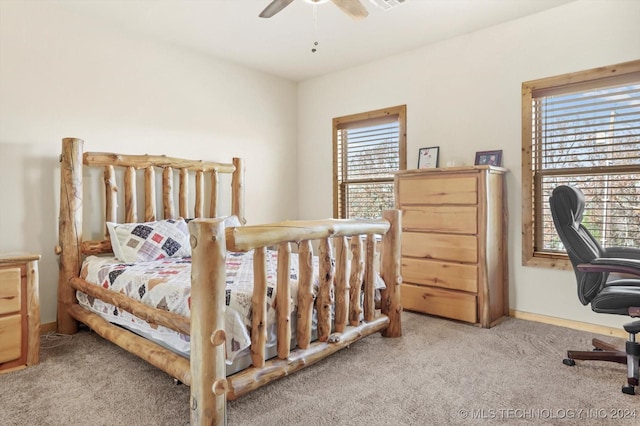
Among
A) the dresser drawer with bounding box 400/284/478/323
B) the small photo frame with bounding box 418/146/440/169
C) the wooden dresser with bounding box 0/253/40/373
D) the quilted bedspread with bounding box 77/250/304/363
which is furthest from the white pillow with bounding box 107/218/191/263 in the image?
the small photo frame with bounding box 418/146/440/169

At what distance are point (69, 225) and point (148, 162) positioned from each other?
82 centimetres

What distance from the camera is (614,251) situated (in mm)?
2488

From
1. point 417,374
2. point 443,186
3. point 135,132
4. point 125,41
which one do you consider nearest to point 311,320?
point 417,374

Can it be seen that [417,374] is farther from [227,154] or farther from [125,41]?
[125,41]

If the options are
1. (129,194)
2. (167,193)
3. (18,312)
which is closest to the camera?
(18,312)

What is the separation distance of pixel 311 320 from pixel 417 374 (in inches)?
27.6

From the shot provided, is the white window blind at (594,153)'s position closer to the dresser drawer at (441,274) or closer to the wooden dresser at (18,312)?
the dresser drawer at (441,274)

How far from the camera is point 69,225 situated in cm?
296

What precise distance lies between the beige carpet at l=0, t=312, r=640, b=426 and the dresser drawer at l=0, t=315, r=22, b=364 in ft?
0.42

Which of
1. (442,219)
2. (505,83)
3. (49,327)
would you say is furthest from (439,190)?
(49,327)

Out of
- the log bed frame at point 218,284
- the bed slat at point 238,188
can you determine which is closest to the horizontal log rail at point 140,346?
the log bed frame at point 218,284

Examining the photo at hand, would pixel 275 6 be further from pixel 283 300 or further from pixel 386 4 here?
pixel 283 300

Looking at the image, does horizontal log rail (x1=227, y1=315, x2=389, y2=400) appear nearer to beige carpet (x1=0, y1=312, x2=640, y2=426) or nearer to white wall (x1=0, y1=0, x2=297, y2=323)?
beige carpet (x1=0, y1=312, x2=640, y2=426)

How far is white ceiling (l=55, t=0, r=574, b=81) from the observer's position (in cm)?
304
